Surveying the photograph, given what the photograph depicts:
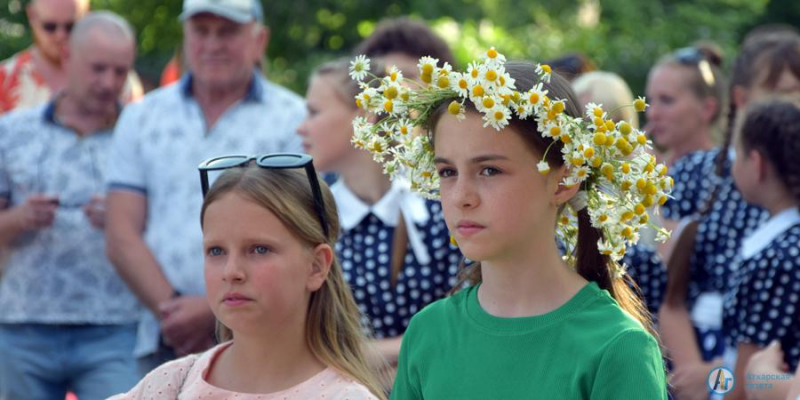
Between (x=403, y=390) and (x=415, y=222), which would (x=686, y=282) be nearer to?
(x=415, y=222)

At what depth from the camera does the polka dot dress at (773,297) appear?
4.41 m

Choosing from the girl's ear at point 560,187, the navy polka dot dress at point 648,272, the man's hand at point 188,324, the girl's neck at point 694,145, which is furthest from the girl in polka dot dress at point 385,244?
the girl's neck at point 694,145

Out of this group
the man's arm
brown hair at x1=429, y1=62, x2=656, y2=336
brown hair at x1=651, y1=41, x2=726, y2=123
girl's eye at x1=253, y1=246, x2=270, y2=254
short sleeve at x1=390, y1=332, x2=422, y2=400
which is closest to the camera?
brown hair at x1=429, y1=62, x2=656, y2=336

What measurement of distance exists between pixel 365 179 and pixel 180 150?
120 centimetres

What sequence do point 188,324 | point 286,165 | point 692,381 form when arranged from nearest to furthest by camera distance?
point 286,165, point 692,381, point 188,324

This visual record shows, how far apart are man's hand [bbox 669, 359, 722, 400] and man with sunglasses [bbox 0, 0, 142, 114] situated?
351 cm

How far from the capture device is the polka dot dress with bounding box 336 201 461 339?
4.60 metres

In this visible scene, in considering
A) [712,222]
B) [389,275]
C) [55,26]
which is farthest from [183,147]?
[712,222]

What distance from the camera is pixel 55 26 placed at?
701 cm

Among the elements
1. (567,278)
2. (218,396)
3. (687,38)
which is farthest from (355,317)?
(687,38)

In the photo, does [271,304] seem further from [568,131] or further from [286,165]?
[568,131]

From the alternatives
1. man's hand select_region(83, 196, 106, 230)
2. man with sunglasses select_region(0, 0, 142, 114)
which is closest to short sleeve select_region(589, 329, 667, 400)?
man's hand select_region(83, 196, 106, 230)

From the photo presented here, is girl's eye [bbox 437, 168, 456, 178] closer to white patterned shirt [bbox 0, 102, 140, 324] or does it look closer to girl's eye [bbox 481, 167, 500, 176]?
girl's eye [bbox 481, 167, 500, 176]

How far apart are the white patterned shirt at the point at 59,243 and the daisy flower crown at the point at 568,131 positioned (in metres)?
3.11
